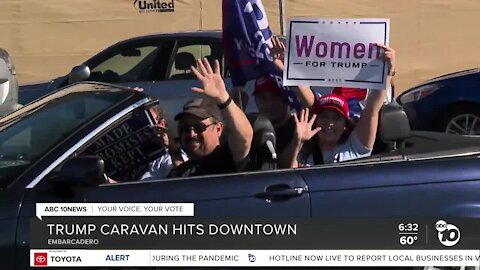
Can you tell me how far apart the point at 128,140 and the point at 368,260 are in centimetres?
127

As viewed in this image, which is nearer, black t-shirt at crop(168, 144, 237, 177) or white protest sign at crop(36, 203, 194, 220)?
white protest sign at crop(36, 203, 194, 220)

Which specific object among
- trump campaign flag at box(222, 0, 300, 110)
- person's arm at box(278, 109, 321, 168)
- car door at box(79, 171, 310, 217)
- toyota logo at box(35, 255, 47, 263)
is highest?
trump campaign flag at box(222, 0, 300, 110)

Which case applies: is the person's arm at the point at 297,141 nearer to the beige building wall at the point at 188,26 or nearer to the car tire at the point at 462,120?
the car tire at the point at 462,120

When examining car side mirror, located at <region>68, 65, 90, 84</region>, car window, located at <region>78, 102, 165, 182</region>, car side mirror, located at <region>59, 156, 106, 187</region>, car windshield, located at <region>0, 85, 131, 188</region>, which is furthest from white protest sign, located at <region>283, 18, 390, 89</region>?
car side mirror, located at <region>68, 65, 90, 84</region>

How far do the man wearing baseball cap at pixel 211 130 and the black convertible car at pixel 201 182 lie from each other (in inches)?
6.9

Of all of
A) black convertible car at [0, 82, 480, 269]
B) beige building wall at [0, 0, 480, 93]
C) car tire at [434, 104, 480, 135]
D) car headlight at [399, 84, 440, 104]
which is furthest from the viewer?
beige building wall at [0, 0, 480, 93]

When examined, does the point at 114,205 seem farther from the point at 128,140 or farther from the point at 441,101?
the point at 441,101

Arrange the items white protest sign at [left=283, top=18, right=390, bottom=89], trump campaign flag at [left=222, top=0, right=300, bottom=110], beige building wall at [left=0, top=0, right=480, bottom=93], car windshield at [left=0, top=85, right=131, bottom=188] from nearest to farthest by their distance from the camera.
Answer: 1. car windshield at [left=0, top=85, right=131, bottom=188]
2. white protest sign at [left=283, top=18, right=390, bottom=89]
3. trump campaign flag at [left=222, top=0, right=300, bottom=110]
4. beige building wall at [left=0, top=0, right=480, bottom=93]

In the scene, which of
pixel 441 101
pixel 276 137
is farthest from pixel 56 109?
pixel 441 101

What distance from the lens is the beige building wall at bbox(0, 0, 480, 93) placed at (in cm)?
1778

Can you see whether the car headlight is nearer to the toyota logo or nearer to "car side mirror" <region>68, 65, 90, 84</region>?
"car side mirror" <region>68, 65, 90, 84</region>

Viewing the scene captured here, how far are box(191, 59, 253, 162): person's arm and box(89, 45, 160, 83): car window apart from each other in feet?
18.9

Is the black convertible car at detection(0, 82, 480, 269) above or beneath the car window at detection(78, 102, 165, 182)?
beneath

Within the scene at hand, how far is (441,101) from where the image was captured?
36.8 ft
